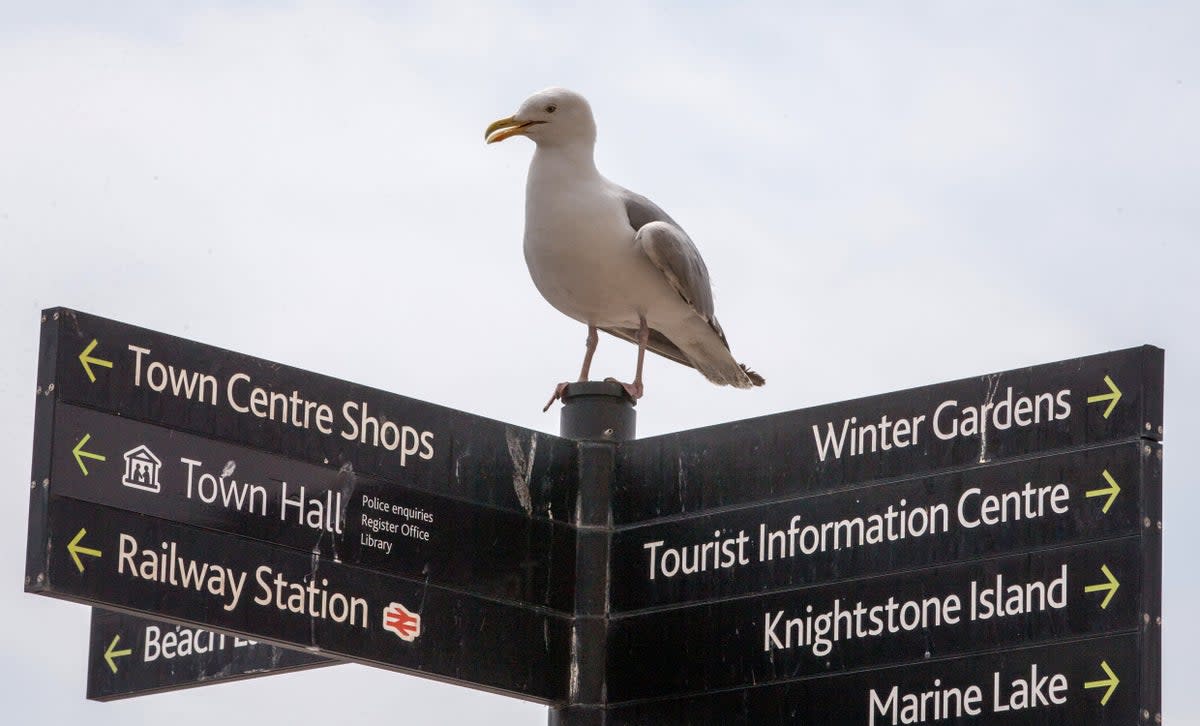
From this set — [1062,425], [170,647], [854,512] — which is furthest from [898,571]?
[170,647]

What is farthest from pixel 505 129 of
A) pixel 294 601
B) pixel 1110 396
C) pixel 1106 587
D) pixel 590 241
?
pixel 1106 587

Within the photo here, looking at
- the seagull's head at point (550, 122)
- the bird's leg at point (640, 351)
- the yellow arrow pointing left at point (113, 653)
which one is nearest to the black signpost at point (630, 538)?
the yellow arrow pointing left at point (113, 653)

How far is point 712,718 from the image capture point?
5.86 meters

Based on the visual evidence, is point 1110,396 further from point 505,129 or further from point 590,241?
point 505,129

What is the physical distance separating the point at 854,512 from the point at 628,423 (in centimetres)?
102

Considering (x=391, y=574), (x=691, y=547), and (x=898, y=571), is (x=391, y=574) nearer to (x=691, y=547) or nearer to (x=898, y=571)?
(x=691, y=547)

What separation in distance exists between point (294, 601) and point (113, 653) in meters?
1.47

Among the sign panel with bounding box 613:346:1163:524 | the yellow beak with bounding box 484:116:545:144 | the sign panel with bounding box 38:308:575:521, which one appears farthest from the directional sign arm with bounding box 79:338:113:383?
the yellow beak with bounding box 484:116:545:144

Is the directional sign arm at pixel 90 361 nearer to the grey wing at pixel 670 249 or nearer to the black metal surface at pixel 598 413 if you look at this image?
the black metal surface at pixel 598 413

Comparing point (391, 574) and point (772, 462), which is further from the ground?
point (772, 462)

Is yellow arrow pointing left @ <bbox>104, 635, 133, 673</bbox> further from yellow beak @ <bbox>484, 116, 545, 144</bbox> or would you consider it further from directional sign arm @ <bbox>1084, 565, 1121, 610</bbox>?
directional sign arm @ <bbox>1084, 565, 1121, 610</bbox>

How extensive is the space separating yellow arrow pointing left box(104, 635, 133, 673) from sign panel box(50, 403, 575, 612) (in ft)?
4.31

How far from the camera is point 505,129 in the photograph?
8.12m

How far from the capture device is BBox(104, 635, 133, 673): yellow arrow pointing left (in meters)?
6.66
